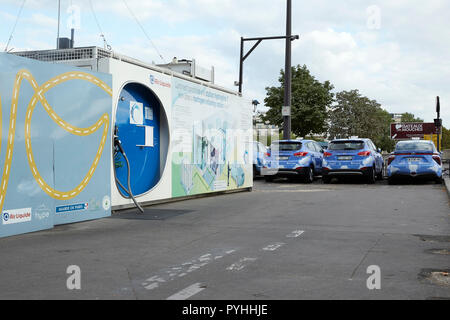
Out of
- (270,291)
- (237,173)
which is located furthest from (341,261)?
(237,173)

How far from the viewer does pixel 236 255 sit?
638 cm

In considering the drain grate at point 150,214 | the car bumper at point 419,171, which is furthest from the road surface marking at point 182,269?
the car bumper at point 419,171

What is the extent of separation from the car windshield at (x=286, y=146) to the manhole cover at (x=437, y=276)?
14.8m

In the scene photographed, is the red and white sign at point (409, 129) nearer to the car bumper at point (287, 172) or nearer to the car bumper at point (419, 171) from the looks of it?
the car bumper at point (287, 172)

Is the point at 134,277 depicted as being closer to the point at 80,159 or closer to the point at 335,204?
A: the point at 80,159

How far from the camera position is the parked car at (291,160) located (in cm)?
2016

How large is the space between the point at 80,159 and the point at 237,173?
7451 mm

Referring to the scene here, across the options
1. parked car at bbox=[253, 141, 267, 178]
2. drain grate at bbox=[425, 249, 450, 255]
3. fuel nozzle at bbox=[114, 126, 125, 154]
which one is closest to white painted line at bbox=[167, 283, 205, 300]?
drain grate at bbox=[425, 249, 450, 255]

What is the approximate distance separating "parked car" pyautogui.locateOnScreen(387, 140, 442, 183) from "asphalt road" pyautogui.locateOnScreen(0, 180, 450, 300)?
8.04 meters

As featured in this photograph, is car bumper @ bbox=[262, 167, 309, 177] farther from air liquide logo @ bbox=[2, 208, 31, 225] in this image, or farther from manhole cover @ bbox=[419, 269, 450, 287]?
manhole cover @ bbox=[419, 269, 450, 287]

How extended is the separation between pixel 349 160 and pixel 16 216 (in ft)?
45.5

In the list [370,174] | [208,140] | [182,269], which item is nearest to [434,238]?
[182,269]

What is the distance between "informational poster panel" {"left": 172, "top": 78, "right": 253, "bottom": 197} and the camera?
12.9 metres

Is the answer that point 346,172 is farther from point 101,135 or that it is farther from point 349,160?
point 101,135
